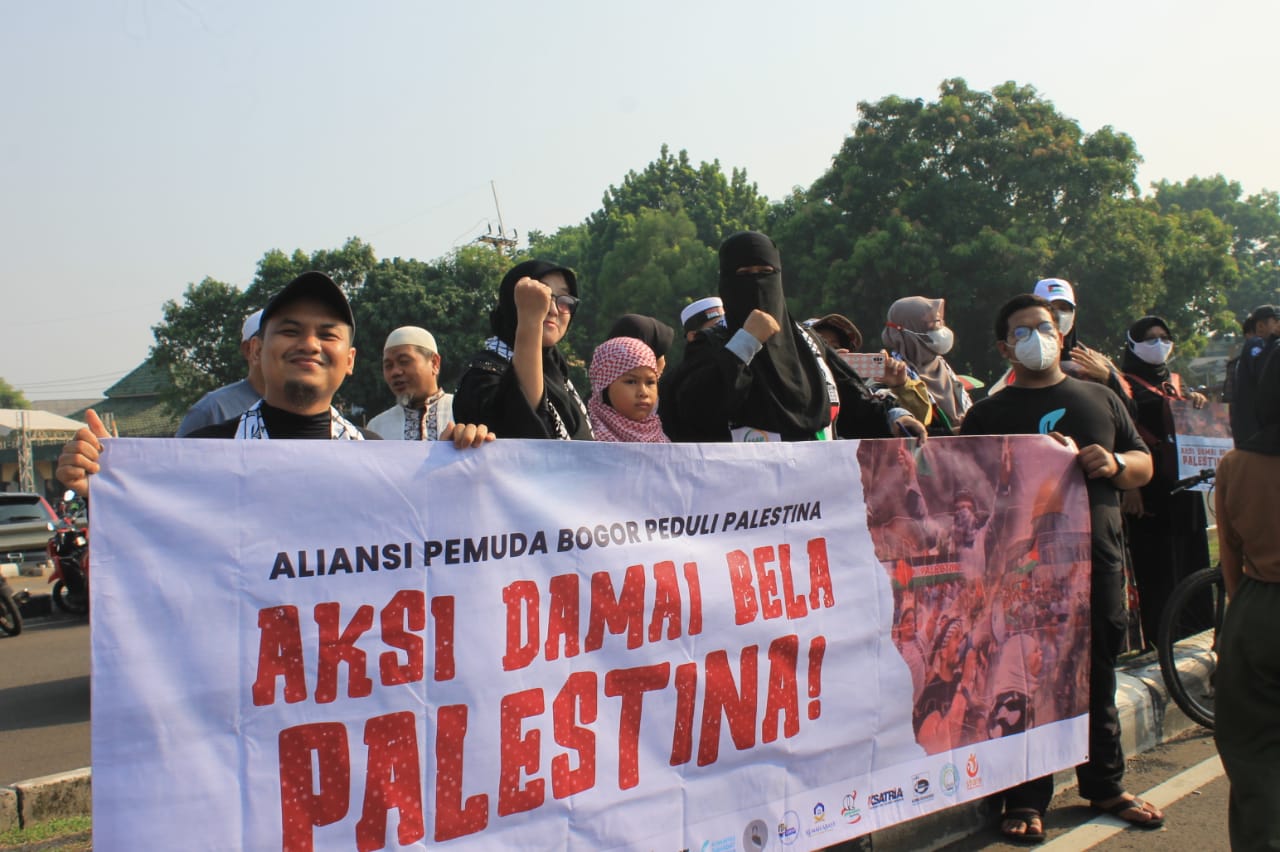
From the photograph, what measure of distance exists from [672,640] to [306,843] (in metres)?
1.05

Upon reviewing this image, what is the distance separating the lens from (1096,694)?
3906 mm

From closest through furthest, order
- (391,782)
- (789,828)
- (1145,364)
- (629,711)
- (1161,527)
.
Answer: (391,782) → (629,711) → (789,828) → (1161,527) → (1145,364)

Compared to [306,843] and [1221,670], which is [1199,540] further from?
[306,843]

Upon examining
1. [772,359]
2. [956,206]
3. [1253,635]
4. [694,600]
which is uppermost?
[956,206]

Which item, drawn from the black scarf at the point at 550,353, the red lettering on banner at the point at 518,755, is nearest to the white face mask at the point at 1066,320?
the black scarf at the point at 550,353

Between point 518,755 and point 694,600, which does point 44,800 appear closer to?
point 518,755

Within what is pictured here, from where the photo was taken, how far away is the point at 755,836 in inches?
116

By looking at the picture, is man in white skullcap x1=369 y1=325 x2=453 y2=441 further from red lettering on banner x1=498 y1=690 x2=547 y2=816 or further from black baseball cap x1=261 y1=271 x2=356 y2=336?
red lettering on banner x1=498 y1=690 x2=547 y2=816

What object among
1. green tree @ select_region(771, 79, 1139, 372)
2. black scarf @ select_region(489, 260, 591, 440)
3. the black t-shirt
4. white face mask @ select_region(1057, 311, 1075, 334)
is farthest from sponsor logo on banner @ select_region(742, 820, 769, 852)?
green tree @ select_region(771, 79, 1139, 372)

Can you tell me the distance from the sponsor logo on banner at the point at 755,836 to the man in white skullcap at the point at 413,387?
271cm

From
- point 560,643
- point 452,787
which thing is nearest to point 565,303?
point 560,643

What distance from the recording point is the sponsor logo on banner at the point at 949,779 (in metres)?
3.44

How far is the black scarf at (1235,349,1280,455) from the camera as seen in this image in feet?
9.50

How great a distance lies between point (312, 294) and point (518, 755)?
1.24 meters
